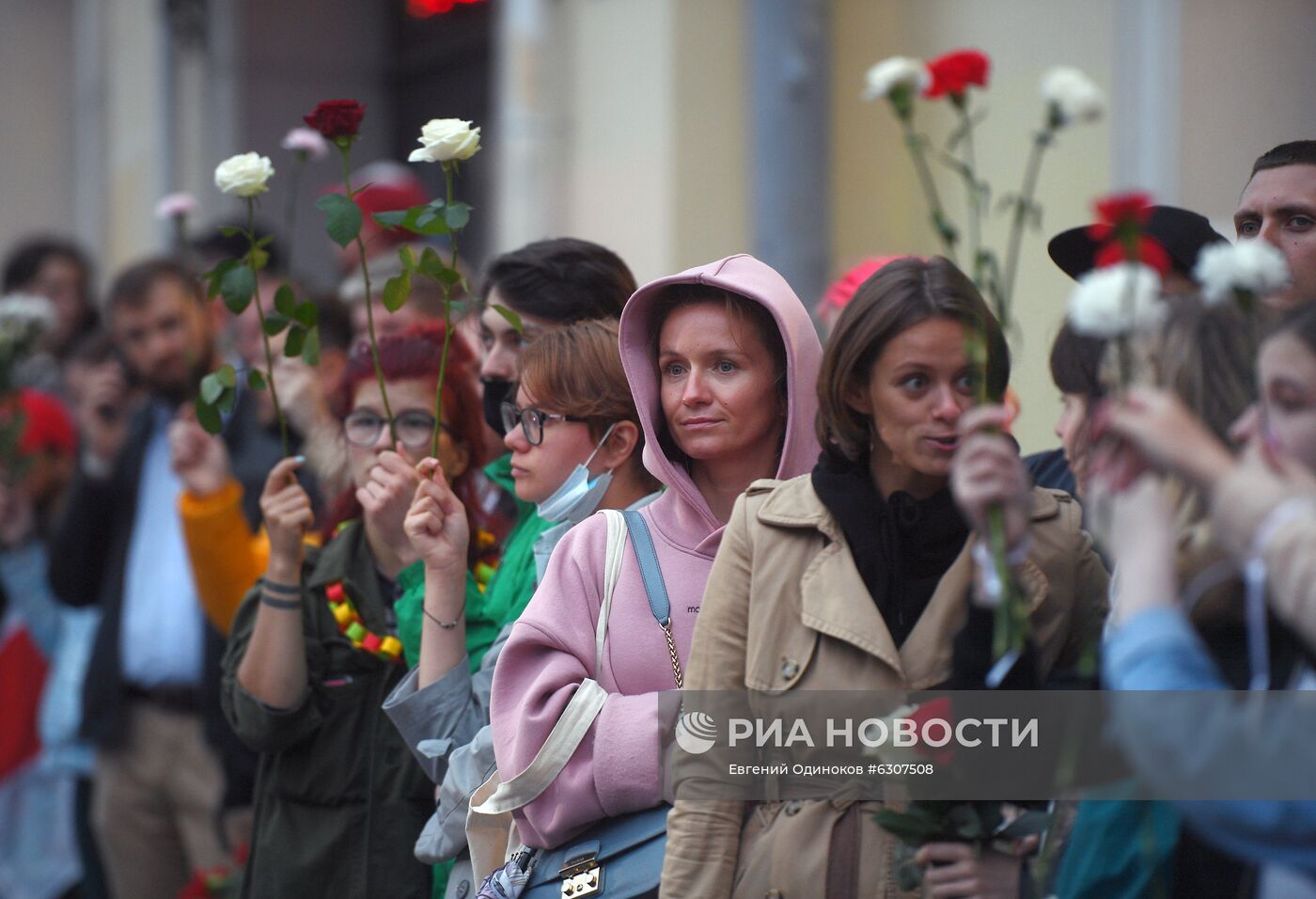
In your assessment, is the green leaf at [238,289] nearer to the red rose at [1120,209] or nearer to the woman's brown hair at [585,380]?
the woman's brown hair at [585,380]

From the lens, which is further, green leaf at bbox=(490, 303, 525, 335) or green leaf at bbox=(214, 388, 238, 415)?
green leaf at bbox=(214, 388, 238, 415)

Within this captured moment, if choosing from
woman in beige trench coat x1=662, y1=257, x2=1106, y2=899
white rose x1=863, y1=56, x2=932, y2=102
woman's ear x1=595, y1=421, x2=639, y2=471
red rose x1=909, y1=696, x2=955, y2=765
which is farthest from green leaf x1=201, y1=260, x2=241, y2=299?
red rose x1=909, y1=696, x2=955, y2=765

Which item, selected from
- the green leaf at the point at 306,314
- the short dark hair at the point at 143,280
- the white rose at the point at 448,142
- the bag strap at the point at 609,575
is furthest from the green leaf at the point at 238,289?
the short dark hair at the point at 143,280

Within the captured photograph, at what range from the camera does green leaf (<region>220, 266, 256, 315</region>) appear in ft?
11.0

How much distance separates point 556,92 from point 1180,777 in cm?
645

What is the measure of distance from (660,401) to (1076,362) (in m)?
0.80

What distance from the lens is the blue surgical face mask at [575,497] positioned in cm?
333

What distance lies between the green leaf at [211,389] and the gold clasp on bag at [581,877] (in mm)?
1249

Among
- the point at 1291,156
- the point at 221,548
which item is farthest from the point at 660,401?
the point at 221,548

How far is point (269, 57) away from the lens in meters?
11.4

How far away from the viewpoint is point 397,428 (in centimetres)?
378

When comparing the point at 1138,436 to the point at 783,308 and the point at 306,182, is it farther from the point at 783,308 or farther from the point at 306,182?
the point at 306,182

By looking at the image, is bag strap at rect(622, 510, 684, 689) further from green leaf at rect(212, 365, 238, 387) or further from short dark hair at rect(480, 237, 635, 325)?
green leaf at rect(212, 365, 238, 387)

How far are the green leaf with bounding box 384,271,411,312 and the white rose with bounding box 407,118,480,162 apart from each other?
25 centimetres
